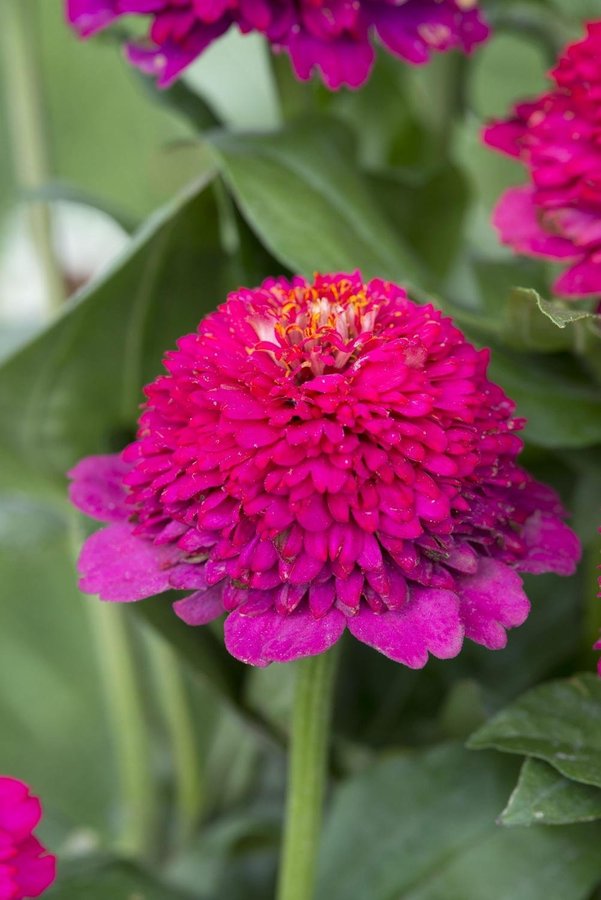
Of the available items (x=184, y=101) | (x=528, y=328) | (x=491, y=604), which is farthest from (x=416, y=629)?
(x=184, y=101)

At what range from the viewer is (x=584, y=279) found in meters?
0.30

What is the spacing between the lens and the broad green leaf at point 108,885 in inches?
14.7

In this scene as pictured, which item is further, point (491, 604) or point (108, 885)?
point (108, 885)

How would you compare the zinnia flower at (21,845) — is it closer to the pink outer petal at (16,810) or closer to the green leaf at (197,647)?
the pink outer petal at (16,810)

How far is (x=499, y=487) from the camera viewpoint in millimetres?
265

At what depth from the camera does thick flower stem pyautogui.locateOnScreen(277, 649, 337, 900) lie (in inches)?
11.6

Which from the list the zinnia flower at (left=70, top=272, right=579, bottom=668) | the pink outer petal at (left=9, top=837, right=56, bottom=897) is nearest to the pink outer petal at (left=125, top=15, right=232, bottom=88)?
the zinnia flower at (left=70, top=272, right=579, bottom=668)

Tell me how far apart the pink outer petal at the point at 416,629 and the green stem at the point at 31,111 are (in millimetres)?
265

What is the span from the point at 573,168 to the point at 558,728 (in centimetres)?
14

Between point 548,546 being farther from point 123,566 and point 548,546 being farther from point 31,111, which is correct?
point 31,111

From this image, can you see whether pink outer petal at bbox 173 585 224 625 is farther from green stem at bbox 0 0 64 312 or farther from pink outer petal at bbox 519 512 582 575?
green stem at bbox 0 0 64 312

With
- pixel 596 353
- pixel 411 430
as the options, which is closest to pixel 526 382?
pixel 596 353

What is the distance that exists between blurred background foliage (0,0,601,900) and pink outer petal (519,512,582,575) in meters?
0.04

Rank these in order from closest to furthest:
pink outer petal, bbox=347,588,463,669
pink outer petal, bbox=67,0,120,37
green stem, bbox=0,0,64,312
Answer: pink outer petal, bbox=347,588,463,669 → pink outer petal, bbox=67,0,120,37 → green stem, bbox=0,0,64,312
